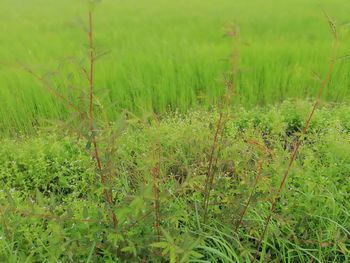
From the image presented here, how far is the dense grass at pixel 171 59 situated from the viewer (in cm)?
273

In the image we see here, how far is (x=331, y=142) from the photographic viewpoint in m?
2.04

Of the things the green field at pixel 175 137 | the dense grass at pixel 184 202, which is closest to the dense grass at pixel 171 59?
the green field at pixel 175 137

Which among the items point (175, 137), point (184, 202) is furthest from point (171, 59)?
point (175, 137)

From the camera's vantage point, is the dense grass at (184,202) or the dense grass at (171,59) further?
the dense grass at (171,59)

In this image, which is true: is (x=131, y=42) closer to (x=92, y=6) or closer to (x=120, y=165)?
(x=120, y=165)

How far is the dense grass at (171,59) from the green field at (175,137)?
0.02 metres

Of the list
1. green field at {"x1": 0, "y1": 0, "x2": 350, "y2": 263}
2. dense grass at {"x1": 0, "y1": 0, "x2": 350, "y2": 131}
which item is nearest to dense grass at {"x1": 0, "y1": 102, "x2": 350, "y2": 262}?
green field at {"x1": 0, "y1": 0, "x2": 350, "y2": 263}

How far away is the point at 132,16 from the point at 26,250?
407 centimetres

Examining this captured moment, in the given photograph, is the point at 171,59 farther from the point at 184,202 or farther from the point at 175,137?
the point at 175,137

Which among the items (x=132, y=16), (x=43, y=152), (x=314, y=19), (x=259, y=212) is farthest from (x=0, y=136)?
(x=314, y=19)

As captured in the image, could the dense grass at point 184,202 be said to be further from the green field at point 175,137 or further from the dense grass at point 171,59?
the dense grass at point 171,59

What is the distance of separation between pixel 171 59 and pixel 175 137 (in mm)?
1776

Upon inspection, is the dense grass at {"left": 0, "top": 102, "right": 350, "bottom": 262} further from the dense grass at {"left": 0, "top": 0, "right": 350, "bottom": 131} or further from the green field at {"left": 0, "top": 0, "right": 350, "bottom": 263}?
the dense grass at {"left": 0, "top": 0, "right": 350, "bottom": 131}

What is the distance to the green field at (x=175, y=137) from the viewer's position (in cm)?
120
